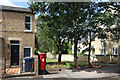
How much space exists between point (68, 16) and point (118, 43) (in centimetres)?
1044

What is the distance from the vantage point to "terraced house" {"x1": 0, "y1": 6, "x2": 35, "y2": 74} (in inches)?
425

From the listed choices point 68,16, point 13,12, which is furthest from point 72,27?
point 13,12

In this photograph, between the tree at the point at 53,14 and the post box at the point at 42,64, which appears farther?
the tree at the point at 53,14

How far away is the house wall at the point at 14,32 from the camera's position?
10805 mm

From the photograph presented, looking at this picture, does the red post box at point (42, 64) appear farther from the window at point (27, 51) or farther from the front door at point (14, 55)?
the front door at point (14, 55)

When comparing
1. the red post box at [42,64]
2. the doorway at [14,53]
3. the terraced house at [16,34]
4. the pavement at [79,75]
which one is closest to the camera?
the pavement at [79,75]

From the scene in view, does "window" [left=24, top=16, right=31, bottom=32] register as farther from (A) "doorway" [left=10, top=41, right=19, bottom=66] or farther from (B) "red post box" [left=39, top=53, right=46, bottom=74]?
(B) "red post box" [left=39, top=53, right=46, bottom=74]

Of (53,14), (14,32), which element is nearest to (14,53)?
(14,32)

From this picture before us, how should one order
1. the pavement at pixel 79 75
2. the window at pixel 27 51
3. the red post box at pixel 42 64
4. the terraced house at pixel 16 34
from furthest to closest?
the window at pixel 27 51 < the terraced house at pixel 16 34 < the red post box at pixel 42 64 < the pavement at pixel 79 75

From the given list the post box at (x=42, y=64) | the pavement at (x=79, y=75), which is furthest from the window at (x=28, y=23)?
the pavement at (x=79, y=75)

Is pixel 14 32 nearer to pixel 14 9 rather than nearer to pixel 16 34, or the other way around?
pixel 16 34

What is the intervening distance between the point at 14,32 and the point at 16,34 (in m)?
0.26

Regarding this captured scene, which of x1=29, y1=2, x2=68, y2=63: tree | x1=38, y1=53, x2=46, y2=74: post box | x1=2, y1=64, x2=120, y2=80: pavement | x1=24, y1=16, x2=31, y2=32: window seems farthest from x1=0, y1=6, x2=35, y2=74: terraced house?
x1=2, y1=64, x2=120, y2=80: pavement

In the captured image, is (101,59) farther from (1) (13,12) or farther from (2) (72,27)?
(1) (13,12)
